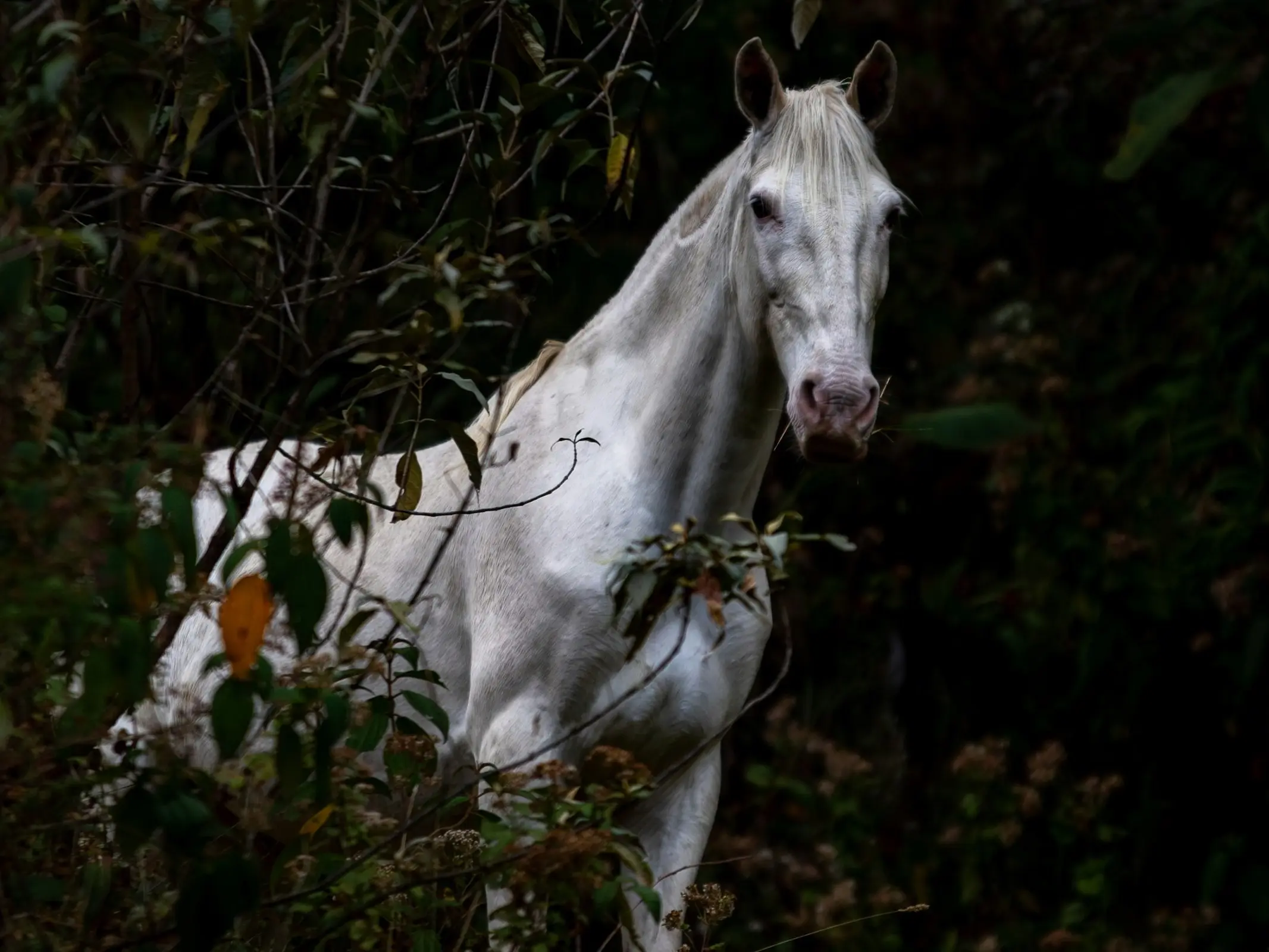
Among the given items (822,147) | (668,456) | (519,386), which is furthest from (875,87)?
(519,386)

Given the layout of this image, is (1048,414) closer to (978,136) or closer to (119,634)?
(978,136)

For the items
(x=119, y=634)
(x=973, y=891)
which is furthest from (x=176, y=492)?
(x=973, y=891)

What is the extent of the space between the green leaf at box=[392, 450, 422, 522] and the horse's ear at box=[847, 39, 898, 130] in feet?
3.94

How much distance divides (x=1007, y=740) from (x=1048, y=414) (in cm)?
106

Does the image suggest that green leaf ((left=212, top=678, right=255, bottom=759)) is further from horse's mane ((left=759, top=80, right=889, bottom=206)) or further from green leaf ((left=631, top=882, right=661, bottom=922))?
horse's mane ((left=759, top=80, right=889, bottom=206))

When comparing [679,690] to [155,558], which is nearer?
[155,558]

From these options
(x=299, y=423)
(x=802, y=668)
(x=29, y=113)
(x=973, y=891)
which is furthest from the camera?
(x=802, y=668)

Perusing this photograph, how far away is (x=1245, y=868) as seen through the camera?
5082 mm

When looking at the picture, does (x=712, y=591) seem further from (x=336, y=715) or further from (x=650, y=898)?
(x=336, y=715)

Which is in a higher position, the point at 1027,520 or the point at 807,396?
the point at 1027,520

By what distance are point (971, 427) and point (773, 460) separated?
260cm

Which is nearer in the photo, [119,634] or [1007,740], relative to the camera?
[119,634]

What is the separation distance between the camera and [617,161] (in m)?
3.01

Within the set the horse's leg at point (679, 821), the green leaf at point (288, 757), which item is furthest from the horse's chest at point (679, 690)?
the green leaf at point (288, 757)
